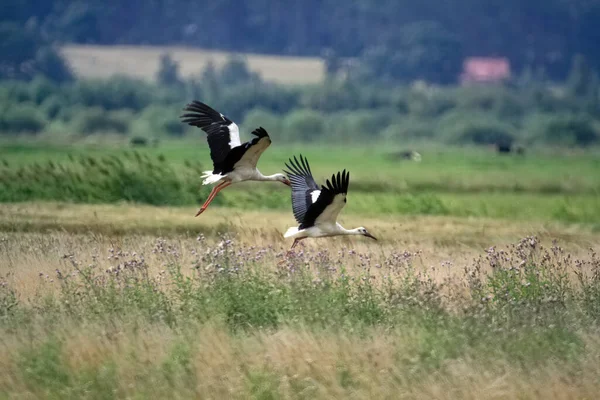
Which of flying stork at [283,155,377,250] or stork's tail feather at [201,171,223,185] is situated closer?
flying stork at [283,155,377,250]

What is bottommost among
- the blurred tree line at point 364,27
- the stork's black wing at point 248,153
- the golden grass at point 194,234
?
the golden grass at point 194,234

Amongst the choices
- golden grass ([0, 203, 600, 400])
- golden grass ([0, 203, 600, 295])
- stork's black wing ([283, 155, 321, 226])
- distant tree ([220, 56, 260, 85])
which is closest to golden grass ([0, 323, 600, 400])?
golden grass ([0, 203, 600, 400])

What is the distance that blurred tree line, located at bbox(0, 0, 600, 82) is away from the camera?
136 metres

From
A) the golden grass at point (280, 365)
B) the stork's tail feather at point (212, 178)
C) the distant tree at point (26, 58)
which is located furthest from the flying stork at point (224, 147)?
the distant tree at point (26, 58)

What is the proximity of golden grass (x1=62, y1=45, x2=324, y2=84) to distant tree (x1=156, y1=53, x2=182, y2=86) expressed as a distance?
1.61 metres

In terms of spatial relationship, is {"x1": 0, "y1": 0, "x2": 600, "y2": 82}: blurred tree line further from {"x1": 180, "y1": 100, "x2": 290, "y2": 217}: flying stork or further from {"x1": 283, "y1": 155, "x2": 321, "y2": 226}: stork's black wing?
{"x1": 283, "y1": 155, "x2": 321, "y2": 226}: stork's black wing

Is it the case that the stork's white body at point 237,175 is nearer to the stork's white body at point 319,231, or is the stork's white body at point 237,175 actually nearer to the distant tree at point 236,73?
the stork's white body at point 319,231

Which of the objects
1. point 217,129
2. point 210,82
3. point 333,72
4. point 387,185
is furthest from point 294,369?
point 333,72

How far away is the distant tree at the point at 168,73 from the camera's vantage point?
4387 inches

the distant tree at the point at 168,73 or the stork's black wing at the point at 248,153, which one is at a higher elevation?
the stork's black wing at the point at 248,153

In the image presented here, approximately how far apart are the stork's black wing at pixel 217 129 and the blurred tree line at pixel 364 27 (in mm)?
112562

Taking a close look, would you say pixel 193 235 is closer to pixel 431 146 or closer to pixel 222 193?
pixel 222 193

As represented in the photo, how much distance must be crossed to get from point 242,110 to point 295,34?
180 ft

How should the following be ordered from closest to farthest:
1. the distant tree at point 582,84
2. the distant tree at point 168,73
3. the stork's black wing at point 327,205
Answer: the stork's black wing at point 327,205 → the distant tree at point 582,84 → the distant tree at point 168,73
